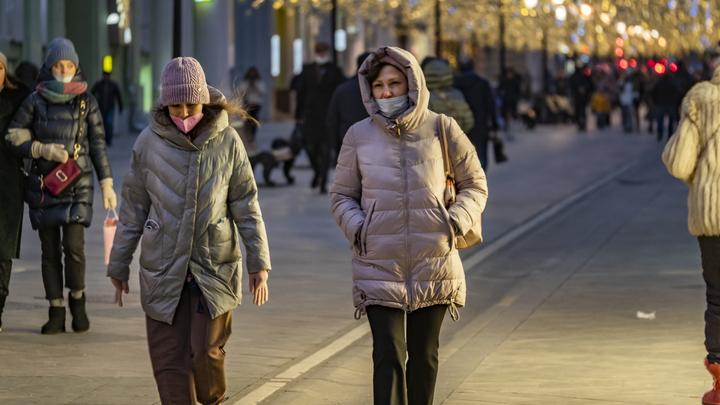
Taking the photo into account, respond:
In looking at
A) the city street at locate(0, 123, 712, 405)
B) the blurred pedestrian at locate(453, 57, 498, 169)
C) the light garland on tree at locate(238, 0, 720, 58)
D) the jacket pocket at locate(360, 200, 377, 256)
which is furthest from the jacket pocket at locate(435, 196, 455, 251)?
the light garland on tree at locate(238, 0, 720, 58)

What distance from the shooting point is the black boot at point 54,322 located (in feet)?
25.9

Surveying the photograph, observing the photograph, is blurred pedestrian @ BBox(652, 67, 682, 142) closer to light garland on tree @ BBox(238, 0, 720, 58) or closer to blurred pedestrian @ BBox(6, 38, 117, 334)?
light garland on tree @ BBox(238, 0, 720, 58)

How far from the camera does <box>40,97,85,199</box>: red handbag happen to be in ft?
25.3

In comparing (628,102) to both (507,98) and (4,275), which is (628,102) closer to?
(507,98)

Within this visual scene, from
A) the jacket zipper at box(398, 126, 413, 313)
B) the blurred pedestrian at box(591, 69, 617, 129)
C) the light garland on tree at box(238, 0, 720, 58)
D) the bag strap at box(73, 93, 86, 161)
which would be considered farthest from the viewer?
the blurred pedestrian at box(591, 69, 617, 129)

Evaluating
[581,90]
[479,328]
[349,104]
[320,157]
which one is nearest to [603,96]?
[581,90]

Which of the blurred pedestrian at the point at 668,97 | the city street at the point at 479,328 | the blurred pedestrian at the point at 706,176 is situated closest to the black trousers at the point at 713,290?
the blurred pedestrian at the point at 706,176

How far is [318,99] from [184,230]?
1290 cm

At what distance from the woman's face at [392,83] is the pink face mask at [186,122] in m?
0.73

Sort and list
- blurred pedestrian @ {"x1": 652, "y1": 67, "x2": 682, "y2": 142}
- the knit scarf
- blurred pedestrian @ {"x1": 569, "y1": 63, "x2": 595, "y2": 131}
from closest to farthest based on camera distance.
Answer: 1. the knit scarf
2. blurred pedestrian @ {"x1": 652, "y1": 67, "x2": 682, "y2": 142}
3. blurred pedestrian @ {"x1": 569, "y1": 63, "x2": 595, "y2": 131}

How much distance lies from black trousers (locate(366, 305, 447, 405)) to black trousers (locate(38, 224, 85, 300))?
10.7ft

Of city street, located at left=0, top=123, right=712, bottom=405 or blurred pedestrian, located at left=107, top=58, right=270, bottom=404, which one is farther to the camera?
city street, located at left=0, top=123, right=712, bottom=405

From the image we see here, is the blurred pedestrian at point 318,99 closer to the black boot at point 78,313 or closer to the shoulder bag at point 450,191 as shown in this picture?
the black boot at point 78,313

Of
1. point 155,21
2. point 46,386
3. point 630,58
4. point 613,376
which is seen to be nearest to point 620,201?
point 613,376
